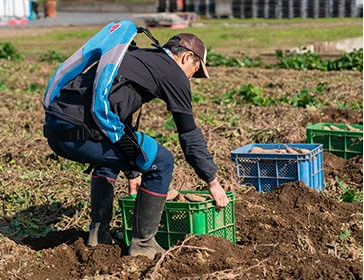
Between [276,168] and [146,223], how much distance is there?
2.02 meters

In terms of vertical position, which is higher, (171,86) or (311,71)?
(171,86)

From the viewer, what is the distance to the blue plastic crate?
6816mm

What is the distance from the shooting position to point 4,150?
848 centimetres

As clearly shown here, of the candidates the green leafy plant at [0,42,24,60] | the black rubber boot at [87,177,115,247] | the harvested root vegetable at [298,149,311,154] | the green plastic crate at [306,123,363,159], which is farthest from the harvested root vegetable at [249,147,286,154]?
the green leafy plant at [0,42,24,60]

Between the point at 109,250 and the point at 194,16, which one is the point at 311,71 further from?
the point at 194,16

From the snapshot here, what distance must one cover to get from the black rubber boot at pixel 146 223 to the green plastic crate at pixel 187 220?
17 cm

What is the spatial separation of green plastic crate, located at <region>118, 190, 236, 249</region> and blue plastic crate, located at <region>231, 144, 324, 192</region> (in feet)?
4.75

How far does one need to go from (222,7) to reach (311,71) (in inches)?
1252

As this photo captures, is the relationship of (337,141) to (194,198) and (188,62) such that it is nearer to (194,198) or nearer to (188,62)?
(194,198)

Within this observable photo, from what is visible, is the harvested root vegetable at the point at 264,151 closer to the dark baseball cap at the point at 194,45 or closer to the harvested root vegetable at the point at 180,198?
the harvested root vegetable at the point at 180,198

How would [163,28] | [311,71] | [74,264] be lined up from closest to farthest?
[74,264], [311,71], [163,28]

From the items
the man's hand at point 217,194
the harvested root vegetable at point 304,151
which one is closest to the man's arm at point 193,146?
the man's hand at point 217,194

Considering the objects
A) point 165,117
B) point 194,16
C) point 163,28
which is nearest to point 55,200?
point 165,117

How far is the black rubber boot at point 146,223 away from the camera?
511 cm
